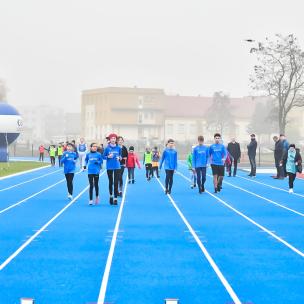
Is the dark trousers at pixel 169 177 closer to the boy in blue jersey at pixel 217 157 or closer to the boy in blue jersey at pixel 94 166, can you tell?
the boy in blue jersey at pixel 217 157

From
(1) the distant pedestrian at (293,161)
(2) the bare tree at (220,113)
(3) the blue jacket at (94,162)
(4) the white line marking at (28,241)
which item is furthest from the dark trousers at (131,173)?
(2) the bare tree at (220,113)

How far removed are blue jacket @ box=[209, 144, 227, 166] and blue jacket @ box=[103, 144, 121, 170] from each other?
15.8 feet

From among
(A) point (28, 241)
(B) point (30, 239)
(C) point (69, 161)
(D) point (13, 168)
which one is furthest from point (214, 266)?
(D) point (13, 168)

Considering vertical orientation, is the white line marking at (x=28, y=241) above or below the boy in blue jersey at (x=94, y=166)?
below

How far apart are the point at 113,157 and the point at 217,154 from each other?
16.8 feet

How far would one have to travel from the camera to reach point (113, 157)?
1816 cm

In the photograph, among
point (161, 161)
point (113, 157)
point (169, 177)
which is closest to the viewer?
point (113, 157)

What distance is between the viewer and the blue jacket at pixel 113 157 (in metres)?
18.1

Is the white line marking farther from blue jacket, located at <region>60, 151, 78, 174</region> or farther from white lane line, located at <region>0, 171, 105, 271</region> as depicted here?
blue jacket, located at <region>60, 151, 78, 174</region>

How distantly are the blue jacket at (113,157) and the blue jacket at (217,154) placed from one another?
190 inches

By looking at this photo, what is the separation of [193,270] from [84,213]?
23.8ft

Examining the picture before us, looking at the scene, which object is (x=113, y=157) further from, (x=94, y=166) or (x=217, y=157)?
(x=217, y=157)

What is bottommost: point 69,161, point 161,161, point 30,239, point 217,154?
point 30,239

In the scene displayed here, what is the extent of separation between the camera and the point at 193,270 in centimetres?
874
